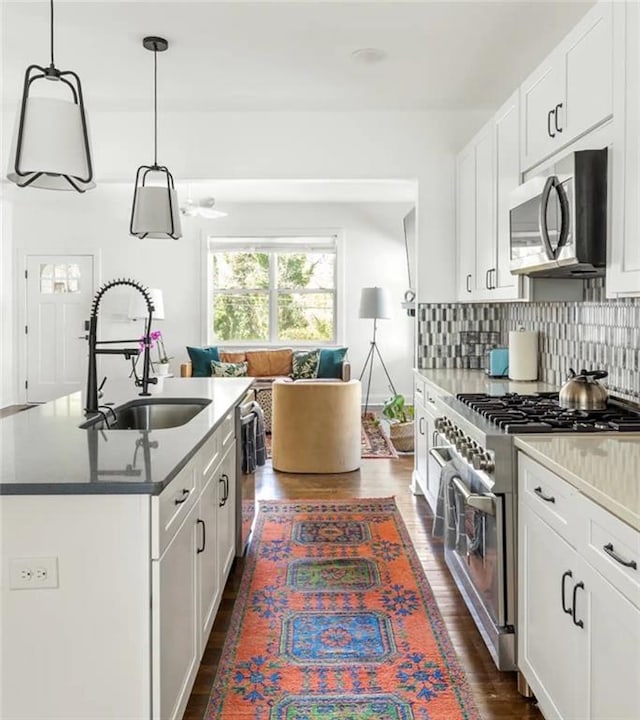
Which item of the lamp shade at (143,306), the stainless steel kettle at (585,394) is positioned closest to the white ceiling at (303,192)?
the lamp shade at (143,306)

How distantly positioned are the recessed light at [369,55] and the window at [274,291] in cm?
501

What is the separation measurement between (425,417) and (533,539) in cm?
221

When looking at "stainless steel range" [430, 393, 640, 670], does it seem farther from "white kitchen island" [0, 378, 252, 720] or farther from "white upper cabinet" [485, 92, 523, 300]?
"white kitchen island" [0, 378, 252, 720]

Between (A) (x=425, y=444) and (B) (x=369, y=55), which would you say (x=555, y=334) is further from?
(B) (x=369, y=55)

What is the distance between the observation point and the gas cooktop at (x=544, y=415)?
2281 millimetres

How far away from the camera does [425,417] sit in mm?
4262

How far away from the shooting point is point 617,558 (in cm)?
141

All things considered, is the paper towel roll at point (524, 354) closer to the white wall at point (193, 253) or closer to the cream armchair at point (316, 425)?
the cream armchair at point (316, 425)

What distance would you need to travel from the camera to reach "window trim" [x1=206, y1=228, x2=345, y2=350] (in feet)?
28.4

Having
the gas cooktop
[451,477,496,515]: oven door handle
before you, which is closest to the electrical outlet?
[451,477,496,515]: oven door handle

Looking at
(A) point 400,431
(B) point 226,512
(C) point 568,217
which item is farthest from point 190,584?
(A) point 400,431

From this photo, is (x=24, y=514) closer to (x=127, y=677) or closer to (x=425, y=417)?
(x=127, y=677)

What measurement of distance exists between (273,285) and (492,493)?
6845 mm

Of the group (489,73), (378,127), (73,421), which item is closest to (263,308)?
(378,127)
